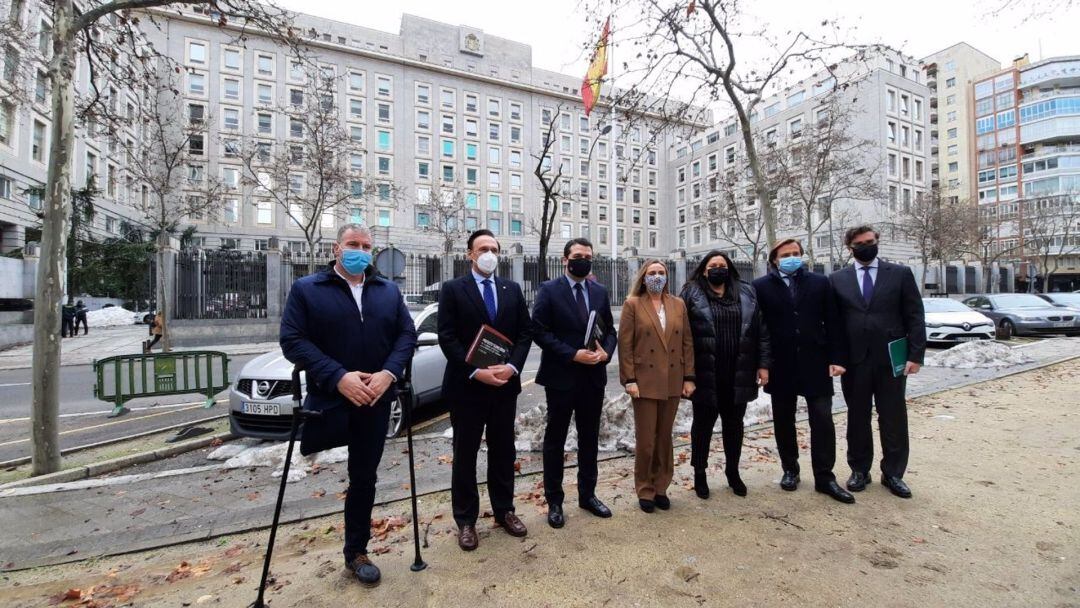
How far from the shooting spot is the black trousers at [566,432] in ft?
11.8

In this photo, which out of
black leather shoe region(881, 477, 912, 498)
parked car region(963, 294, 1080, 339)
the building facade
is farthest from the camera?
the building facade

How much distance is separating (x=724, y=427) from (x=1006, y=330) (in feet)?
57.4

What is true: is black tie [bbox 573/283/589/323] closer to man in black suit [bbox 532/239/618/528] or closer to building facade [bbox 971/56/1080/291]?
man in black suit [bbox 532/239/618/528]

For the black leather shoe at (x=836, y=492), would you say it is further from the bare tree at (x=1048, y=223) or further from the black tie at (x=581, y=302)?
the bare tree at (x=1048, y=223)

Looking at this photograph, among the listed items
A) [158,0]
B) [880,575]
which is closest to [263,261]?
[158,0]

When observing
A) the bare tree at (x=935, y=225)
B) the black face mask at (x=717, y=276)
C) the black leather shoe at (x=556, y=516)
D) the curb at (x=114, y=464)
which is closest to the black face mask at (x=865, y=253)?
the black face mask at (x=717, y=276)

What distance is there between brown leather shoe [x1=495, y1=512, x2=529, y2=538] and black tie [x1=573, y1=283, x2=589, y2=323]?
1401 mm

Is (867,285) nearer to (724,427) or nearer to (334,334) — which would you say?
(724,427)

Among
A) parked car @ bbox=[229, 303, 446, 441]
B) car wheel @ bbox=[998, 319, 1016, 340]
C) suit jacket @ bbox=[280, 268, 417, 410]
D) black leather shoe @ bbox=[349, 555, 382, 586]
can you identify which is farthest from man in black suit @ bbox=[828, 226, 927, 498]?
car wheel @ bbox=[998, 319, 1016, 340]

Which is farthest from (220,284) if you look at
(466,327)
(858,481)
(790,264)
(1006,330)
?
(1006,330)

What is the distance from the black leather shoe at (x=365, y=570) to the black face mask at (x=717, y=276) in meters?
3.01

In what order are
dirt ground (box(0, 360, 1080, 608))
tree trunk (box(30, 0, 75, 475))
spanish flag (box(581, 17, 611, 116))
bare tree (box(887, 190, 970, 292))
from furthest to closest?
1. bare tree (box(887, 190, 970, 292))
2. spanish flag (box(581, 17, 611, 116))
3. tree trunk (box(30, 0, 75, 475))
4. dirt ground (box(0, 360, 1080, 608))

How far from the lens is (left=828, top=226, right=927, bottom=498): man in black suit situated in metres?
3.96

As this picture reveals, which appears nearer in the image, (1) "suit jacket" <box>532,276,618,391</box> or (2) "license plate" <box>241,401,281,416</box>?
(1) "suit jacket" <box>532,276,618,391</box>
